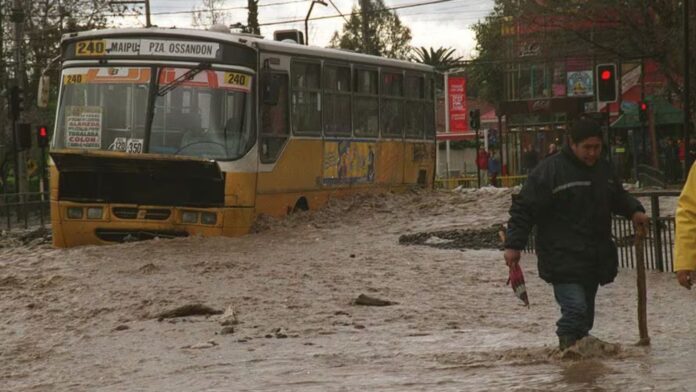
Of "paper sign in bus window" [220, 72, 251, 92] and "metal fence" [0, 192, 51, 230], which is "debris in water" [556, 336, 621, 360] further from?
"metal fence" [0, 192, 51, 230]

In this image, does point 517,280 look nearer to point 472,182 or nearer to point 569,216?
point 569,216

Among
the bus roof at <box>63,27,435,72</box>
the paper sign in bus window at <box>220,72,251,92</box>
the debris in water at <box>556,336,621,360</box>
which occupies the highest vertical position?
the bus roof at <box>63,27,435,72</box>

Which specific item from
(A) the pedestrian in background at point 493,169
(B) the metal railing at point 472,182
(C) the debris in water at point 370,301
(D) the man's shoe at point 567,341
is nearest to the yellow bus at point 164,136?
(C) the debris in water at point 370,301

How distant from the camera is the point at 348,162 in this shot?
88.7 feet

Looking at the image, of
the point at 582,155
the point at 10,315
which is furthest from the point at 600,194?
the point at 10,315

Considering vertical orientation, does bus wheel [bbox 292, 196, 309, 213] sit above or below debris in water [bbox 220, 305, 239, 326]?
above

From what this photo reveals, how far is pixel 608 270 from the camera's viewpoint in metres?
9.95

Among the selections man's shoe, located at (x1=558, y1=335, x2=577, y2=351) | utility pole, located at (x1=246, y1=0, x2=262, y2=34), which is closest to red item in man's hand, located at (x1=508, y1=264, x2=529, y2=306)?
man's shoe, located at (x1=558, y1=335, x2=577, y2=351)

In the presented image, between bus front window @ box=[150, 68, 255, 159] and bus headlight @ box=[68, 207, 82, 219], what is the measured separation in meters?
1.42

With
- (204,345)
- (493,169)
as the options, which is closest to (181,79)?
(204,345)

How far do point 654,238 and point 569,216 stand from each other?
26.0ft

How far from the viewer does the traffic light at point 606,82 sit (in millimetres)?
28875

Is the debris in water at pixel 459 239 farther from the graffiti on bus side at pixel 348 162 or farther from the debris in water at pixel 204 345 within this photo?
the debris in water at pixel 204 345

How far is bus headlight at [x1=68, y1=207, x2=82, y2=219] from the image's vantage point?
74.4 ft
